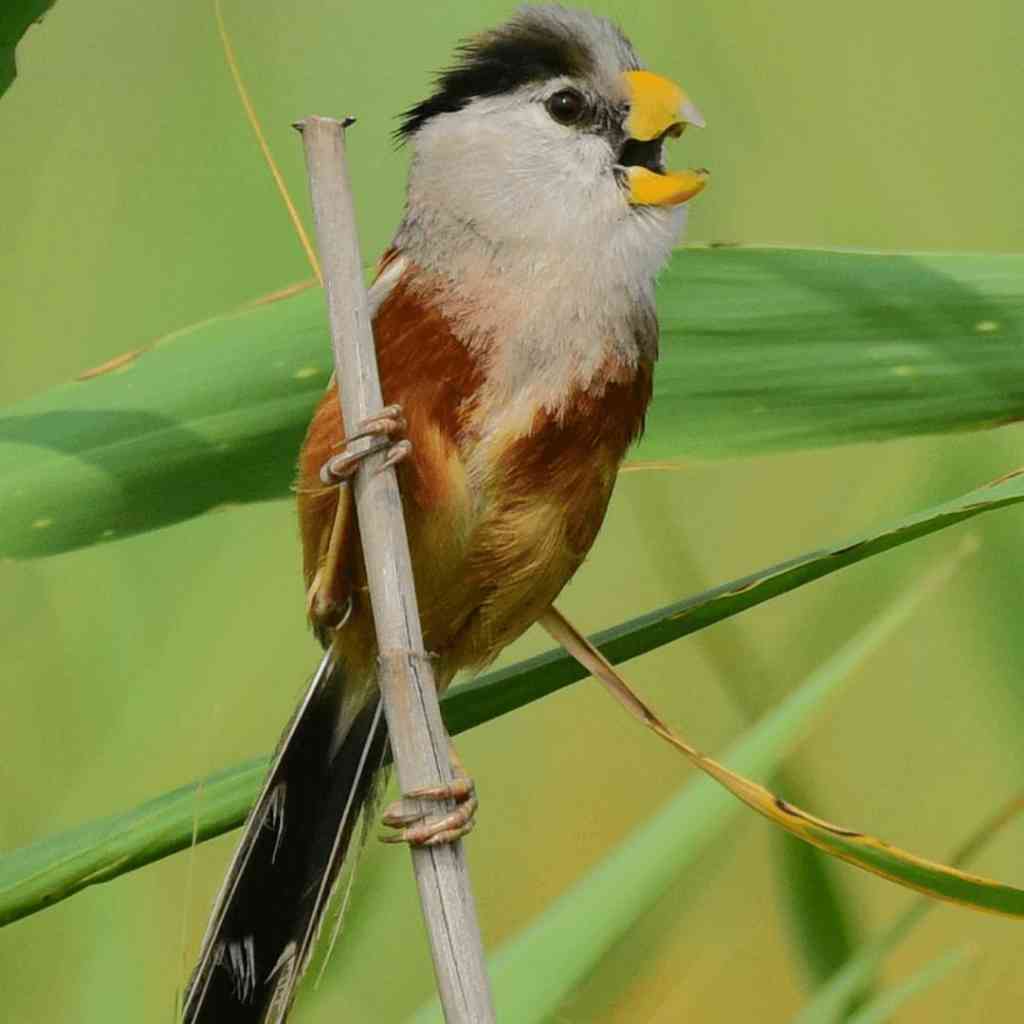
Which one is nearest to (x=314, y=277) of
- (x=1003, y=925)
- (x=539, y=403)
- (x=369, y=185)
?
(x=369, y=185)

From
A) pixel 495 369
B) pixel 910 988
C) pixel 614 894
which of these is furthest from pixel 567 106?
pixel 910 988

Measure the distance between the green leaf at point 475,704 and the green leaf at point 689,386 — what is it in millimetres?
91

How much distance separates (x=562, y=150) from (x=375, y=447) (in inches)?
7.5

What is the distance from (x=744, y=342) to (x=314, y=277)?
25cm

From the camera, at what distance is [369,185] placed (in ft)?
3.06

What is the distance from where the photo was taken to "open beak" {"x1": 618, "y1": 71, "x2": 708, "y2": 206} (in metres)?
0.79

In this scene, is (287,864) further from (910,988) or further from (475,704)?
(910,988)

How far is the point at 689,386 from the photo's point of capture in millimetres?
899

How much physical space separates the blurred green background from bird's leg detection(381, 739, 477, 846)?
0.58 feet

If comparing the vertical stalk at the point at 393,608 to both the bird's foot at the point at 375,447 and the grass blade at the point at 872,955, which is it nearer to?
the bird's foot at the point at 375,447

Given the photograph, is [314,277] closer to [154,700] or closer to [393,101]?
[393,101]

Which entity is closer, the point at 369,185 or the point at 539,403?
the point at 539,403

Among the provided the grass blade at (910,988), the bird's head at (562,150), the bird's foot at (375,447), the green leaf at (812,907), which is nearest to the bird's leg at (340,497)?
the bird's foot at (375,447)

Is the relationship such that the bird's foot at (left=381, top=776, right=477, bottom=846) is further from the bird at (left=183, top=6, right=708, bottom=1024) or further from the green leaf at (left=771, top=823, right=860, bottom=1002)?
the green leaf at (left=771, top=823, right=860, bottom=1002)
